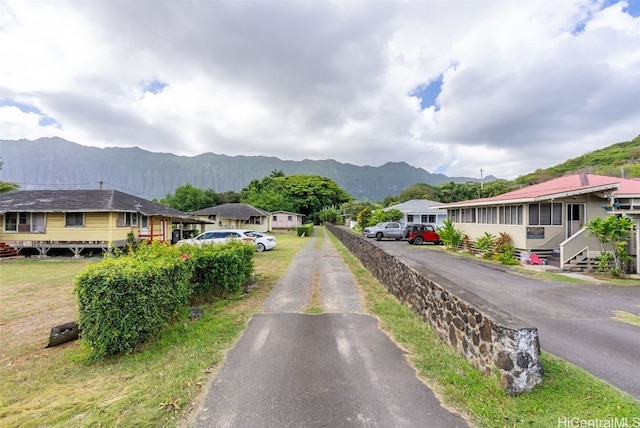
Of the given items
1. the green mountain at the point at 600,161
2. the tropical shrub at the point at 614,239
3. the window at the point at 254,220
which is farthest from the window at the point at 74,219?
the green mountain at the point at 600,161

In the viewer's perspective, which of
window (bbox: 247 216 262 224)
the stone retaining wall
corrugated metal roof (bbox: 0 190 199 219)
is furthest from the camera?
window (bbox: 247 216 262 224)

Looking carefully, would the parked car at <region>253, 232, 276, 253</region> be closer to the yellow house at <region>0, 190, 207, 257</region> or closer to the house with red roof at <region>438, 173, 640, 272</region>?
the yellow house at <region>0, 190, 207, 257</region>

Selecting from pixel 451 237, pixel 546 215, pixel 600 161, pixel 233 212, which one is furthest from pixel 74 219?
pixel 600 161

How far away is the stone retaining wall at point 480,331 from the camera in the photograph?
3182mm

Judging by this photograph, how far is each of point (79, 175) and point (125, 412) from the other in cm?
23946

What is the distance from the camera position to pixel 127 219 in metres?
18.3

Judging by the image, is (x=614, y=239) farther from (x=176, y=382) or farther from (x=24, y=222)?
(x=24, y=222)

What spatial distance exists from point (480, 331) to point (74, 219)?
70.7 ft

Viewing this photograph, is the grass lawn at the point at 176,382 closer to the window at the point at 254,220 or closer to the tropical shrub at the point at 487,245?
the tropical shrub at the point at 487,245

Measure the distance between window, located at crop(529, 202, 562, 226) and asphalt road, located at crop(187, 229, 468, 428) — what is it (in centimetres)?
1240

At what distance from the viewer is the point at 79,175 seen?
186m

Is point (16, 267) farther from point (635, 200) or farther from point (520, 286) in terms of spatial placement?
point (635, 200)

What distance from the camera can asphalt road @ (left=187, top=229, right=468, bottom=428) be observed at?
286 cm

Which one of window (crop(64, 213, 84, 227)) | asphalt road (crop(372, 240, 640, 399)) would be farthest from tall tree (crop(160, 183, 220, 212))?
asphalt road (crop(372, 240, 640, 399))
